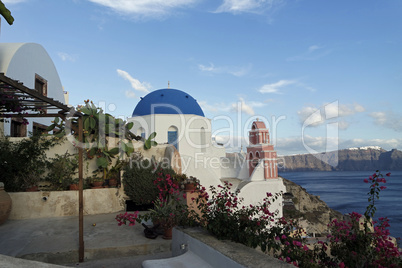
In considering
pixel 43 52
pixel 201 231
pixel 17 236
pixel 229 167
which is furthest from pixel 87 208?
pixel 229 167

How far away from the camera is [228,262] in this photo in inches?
95.6

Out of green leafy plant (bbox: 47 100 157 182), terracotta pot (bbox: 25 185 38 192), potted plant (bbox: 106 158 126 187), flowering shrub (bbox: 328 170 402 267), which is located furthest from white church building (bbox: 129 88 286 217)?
flowering shrub (bbox: 328 170 402 267)

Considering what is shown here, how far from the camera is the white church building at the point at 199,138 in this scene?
1706 centimetres

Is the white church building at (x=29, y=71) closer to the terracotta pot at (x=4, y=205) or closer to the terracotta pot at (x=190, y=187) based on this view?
the terracotta pot at (x=4, y=205)

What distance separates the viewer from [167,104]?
747 inches

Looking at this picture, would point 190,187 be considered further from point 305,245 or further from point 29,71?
point 29,71

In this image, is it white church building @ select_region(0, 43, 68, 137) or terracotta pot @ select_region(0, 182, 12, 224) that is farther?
white church building @ select_region(0, 43, 68, 137)

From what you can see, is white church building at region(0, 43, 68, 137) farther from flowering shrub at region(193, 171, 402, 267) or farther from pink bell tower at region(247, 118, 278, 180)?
pink bell tower at region(247, 118, 278, 180)

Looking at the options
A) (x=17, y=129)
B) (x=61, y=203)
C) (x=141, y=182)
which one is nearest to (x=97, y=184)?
(x=61, y=203)

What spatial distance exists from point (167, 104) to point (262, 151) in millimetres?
6717

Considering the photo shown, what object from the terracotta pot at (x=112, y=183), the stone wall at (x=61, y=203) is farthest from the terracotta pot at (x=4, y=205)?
the terracotta pot at (x=112, y=183)

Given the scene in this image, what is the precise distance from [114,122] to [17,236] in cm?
415

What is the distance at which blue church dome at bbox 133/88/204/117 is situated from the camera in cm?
1881

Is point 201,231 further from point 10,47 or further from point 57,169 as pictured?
point 10,47
